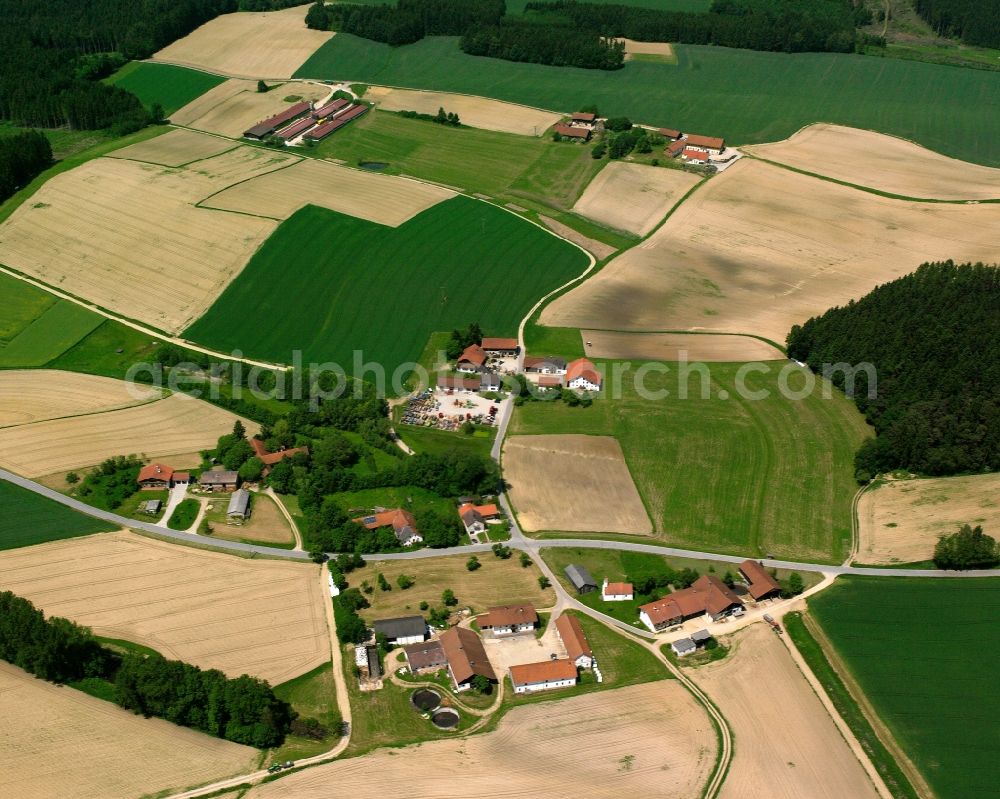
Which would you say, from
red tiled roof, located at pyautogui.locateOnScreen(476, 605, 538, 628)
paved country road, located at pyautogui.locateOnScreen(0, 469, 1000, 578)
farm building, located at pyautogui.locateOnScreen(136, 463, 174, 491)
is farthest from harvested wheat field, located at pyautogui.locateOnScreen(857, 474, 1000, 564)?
farm building, located at pyautogui.locateOnScreen(136, 463, 174, 491)

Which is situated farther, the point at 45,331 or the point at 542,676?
the point at 45,331

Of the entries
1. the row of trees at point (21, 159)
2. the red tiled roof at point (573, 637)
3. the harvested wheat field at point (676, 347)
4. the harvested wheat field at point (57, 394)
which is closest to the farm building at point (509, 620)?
the red tiled roof at point (573, 637)

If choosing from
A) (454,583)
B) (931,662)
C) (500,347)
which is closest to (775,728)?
(931,662)

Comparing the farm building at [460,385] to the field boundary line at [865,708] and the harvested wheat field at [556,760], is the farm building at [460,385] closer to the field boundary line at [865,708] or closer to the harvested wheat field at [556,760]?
the field boundary line at [865,708]

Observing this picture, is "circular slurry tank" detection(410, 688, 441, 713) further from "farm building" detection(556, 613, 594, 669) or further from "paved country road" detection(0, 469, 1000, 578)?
"paved country road" detection(0, 469, 1000, 578)

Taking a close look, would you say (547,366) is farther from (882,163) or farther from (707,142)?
(882,163)
